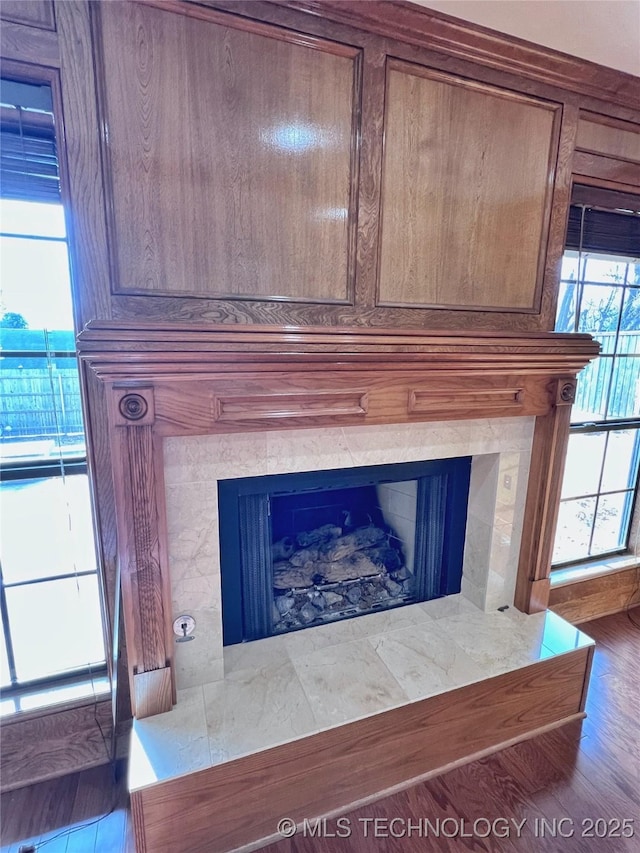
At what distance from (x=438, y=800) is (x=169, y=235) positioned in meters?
2.04

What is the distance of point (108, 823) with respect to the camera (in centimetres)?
137

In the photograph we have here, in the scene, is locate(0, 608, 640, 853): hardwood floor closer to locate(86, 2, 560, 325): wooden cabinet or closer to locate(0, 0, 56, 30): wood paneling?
locate(86, 2, 560, 325): wooden cabinet

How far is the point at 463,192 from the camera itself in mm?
1524

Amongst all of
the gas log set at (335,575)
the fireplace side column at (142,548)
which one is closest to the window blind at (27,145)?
the fireplace side column at (142,548)

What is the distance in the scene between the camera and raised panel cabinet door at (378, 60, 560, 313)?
1.42 metres

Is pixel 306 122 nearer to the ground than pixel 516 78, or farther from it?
nearer to the ground

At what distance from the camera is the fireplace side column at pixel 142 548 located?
1.16 metres

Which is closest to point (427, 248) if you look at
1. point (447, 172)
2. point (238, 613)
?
point (447, 172)

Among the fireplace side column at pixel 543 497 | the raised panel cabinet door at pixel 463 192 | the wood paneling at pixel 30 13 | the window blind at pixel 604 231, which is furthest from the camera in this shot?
the window blind at pixel 604 231

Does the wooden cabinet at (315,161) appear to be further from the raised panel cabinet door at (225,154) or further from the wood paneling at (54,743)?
the wood paneling at (54,743)

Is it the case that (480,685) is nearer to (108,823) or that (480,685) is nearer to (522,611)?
(522,611)

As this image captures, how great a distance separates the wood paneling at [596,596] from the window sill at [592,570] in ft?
0.06

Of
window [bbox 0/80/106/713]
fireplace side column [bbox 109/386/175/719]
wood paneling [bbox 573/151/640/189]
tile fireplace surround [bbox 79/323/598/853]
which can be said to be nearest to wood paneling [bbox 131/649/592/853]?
tile fireplace surround [bbox 79/323/598/853]

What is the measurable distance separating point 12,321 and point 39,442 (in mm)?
390
